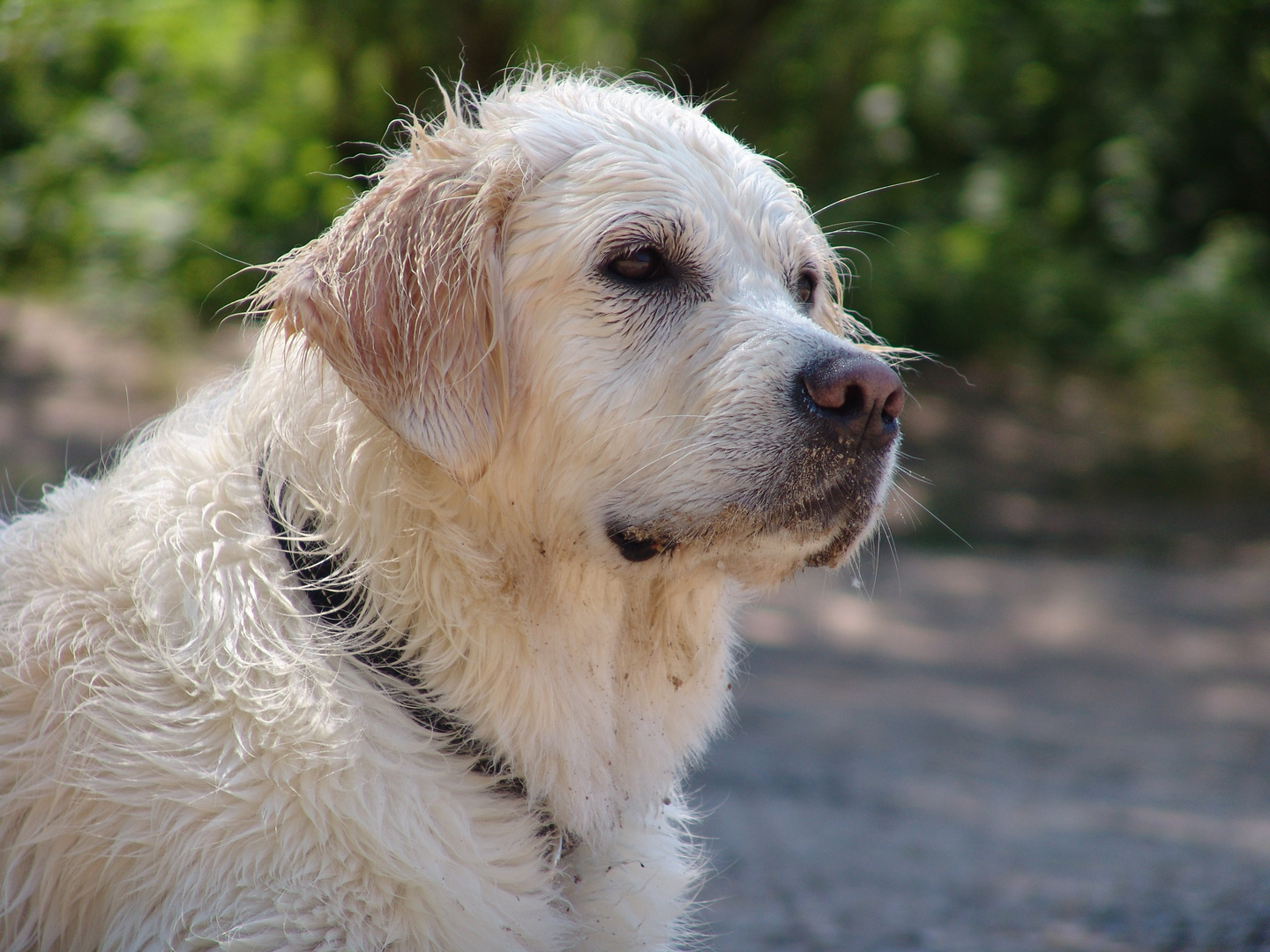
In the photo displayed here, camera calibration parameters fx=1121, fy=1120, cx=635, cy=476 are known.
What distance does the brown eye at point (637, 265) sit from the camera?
2.68 meters

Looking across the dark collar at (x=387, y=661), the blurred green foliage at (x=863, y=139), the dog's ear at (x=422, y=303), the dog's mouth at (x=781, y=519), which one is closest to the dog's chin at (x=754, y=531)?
the dog's mouth at (x=781, y=519)

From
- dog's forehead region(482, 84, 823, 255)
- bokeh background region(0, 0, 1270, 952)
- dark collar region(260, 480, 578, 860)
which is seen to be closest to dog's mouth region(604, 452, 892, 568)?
dark collar region(260, 480, 578, 860)

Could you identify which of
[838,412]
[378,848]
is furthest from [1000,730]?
[378,848]

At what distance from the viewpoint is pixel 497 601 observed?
2572mm

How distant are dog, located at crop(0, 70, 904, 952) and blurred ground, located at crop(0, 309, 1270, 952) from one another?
1.61m

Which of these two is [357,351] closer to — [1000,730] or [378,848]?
[378,848]

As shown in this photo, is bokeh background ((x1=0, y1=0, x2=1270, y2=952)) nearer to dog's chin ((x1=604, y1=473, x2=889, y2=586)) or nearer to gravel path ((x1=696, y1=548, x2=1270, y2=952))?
gravel path ((x1=696, y1=548, x2=1270, y2=952))

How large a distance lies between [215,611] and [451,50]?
32.0 feet

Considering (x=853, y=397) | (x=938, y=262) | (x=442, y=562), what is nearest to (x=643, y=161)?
(x=853, y=397)

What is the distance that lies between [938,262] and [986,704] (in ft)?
21.4

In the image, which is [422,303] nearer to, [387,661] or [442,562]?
[442,562]

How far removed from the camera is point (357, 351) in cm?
249

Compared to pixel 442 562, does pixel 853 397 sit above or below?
above

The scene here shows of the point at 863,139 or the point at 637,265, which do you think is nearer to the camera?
the point at 637,265
